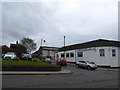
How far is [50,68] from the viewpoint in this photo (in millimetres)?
18516

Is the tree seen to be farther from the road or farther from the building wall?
the road

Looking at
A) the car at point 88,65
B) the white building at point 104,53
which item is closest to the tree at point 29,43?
the white building at point 104,53

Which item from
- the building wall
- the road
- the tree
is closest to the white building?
the building wall

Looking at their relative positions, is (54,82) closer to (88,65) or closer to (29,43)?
(88,65)

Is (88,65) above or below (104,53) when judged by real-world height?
below

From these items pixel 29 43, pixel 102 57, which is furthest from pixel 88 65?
pixel 29 43

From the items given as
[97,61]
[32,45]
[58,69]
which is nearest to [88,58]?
[97,61]

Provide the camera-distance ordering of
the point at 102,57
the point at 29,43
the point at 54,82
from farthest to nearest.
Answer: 1. the point at 29,43
2. the point at 102,57
3. the point at 54,82

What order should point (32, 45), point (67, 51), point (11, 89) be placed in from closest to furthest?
point (11, 89), point (67, 51), point (32, 45)

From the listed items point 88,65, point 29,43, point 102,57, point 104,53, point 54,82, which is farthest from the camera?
point 29,43

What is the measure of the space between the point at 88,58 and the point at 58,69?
15019 mm

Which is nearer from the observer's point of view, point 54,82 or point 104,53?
point 54,82

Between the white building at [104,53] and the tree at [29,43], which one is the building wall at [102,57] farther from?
the tree at [29,43]

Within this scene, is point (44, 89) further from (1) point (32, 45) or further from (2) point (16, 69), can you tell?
(1) point (32, 45)
